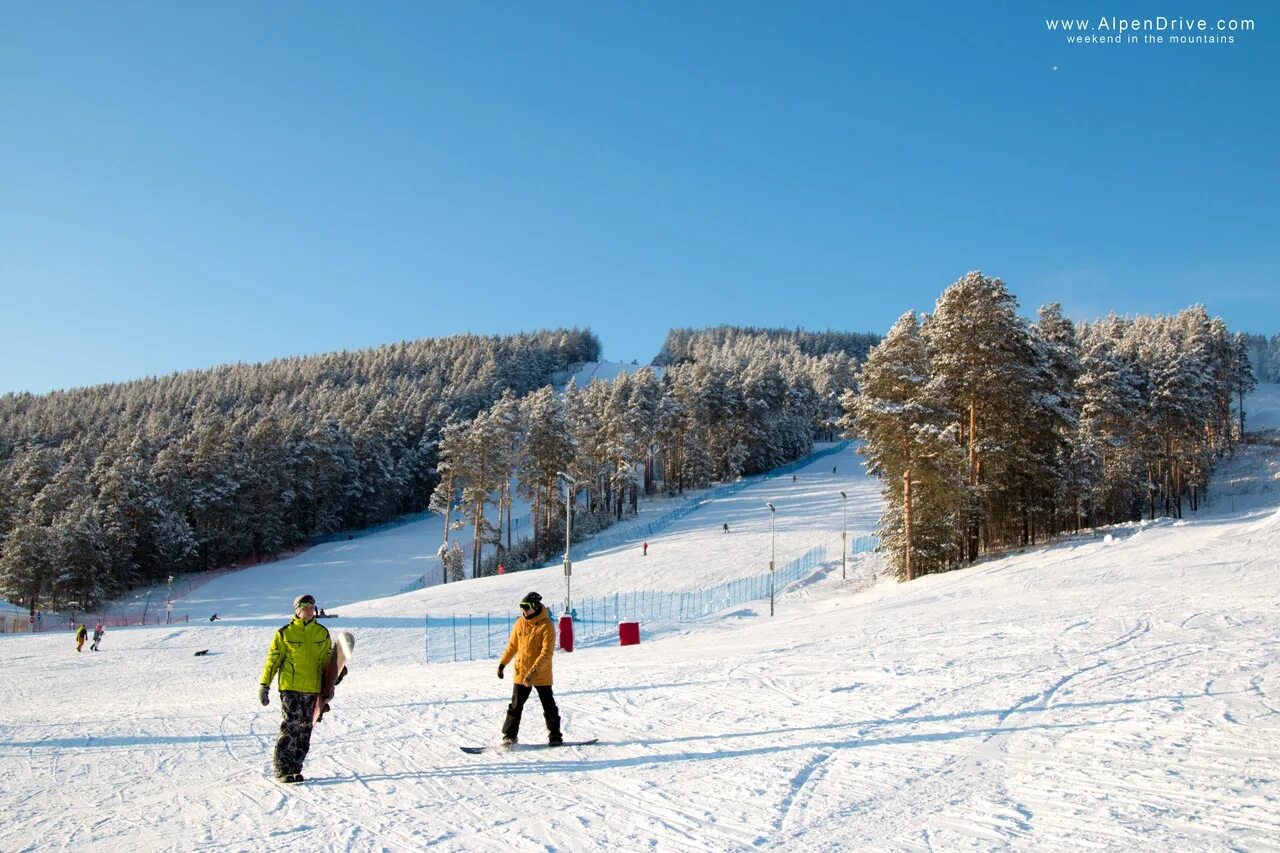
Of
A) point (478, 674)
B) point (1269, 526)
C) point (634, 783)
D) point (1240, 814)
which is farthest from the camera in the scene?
point (1269, 526)

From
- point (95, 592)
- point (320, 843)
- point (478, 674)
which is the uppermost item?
point (320, 843)

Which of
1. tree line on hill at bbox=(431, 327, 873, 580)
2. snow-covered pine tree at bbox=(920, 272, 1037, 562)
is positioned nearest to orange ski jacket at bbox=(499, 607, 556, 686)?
snow-covered pine tree at bbox=(920, 272, 1037, 562)

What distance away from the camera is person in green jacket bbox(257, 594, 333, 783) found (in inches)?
292

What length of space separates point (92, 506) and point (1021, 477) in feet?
205

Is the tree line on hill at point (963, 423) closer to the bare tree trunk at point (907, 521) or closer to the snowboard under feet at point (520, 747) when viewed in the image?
the bare tree trunk at point (907, 521)

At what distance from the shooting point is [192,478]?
67.8 m

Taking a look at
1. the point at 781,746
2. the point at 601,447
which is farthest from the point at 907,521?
the point at 601,447

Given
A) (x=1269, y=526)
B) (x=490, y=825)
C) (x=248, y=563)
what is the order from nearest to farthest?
1. (x=490, y=825)
2. (x=1269, y=526)
3. (x=248, y=563)

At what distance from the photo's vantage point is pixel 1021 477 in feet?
108

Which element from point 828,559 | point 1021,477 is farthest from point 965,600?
point 828,559

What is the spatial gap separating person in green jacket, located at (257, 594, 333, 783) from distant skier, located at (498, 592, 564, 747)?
190 centimetres

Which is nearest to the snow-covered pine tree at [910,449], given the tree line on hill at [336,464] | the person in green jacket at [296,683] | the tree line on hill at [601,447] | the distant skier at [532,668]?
the tree line on hill at [601,447]

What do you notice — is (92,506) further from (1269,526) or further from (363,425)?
(1269,526)

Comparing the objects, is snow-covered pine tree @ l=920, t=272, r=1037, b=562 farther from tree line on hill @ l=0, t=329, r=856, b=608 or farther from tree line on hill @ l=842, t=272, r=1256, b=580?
tree line on hill @ l=0, t=329, r=856, b=608
